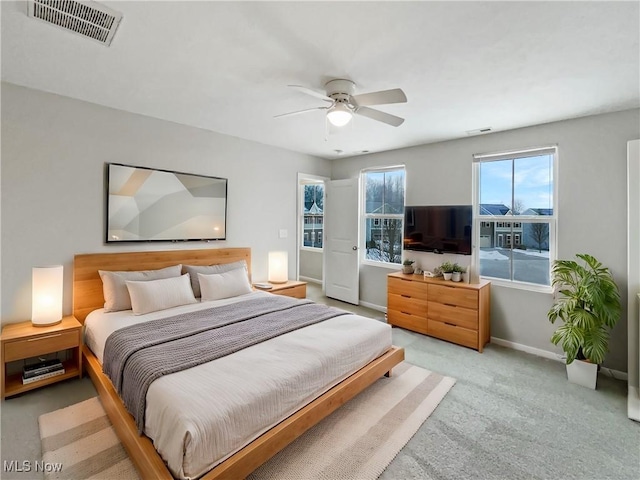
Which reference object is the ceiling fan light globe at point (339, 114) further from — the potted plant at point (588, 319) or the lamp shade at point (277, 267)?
the potted plant at point (588, 319)

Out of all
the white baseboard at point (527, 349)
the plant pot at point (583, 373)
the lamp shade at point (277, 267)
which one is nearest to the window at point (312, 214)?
the lamp shade at point (277, 267)

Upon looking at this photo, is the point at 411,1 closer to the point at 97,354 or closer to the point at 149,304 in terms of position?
the point at 149,304

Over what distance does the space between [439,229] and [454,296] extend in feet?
3.26

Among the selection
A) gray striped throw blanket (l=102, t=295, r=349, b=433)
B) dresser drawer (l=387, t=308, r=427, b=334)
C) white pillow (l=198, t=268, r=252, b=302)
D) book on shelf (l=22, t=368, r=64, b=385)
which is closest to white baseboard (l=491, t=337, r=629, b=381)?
dresser drawer (l=387, t=308, r=427, b=334)

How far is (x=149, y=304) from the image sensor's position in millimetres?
2908

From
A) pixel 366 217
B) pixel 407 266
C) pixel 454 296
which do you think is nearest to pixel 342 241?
pixel 366 217

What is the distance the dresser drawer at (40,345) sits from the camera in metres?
2.36

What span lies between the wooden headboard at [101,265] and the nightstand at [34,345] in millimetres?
245

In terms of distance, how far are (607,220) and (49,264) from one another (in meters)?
5.37

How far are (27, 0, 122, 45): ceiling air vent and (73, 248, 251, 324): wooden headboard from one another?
6.66 ft

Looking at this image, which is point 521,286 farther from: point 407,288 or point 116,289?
point 116,289

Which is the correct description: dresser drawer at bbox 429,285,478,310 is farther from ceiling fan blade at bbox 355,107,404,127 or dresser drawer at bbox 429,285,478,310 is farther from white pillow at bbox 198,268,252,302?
white pillow at bbox 198,268,252,302

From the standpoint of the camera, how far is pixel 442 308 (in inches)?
149

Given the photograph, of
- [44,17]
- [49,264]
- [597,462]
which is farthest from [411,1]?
[49,264]
